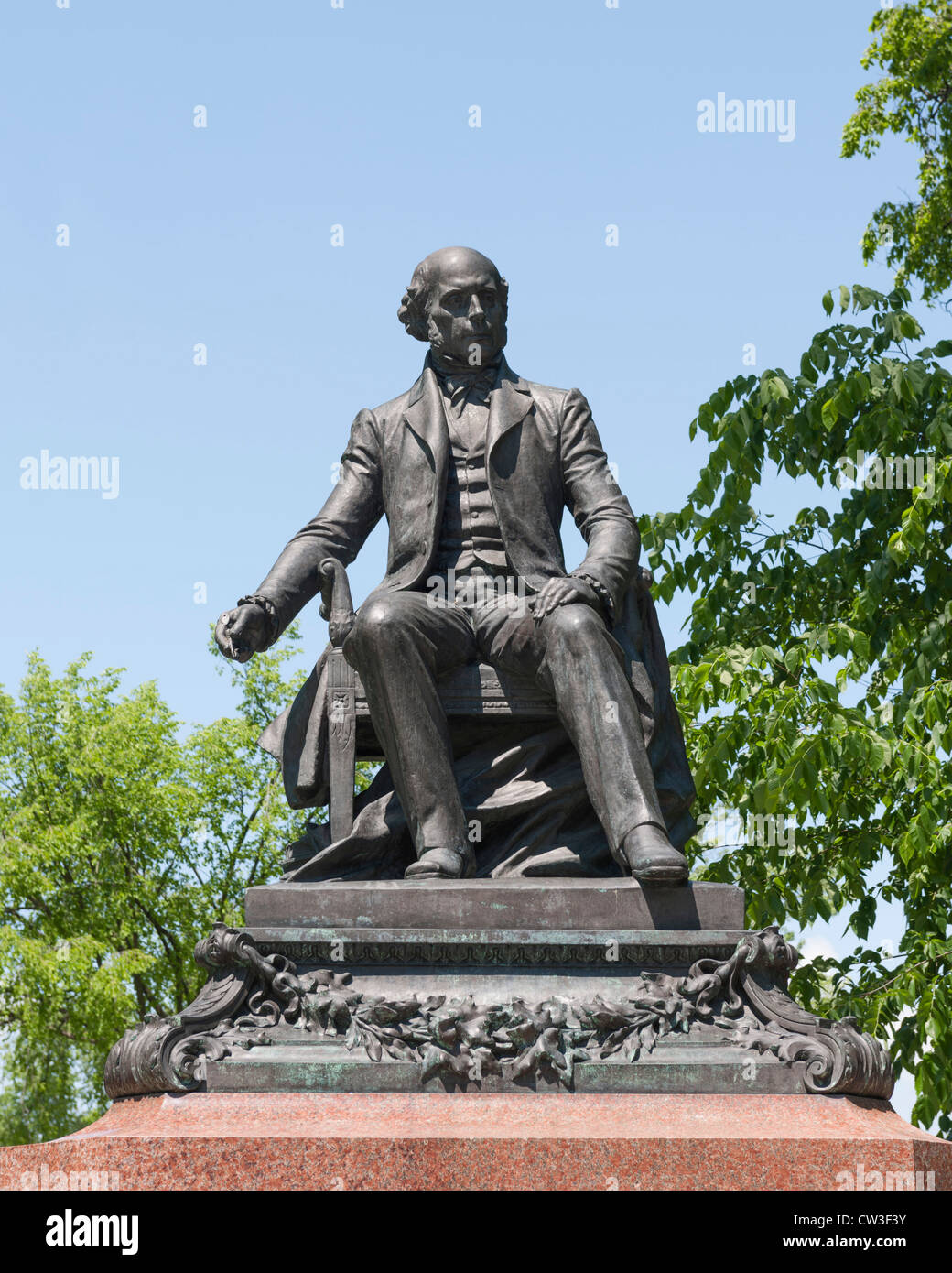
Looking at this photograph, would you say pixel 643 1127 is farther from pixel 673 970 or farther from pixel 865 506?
pixel 865 506

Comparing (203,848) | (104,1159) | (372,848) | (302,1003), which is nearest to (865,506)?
(372,848)

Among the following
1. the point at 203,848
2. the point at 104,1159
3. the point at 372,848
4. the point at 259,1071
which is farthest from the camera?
the point at 203,848

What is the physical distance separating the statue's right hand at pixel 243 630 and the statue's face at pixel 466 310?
160 cm

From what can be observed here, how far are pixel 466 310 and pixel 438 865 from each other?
2.70 meters

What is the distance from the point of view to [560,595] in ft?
23.8

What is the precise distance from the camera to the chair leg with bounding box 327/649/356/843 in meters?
7.36

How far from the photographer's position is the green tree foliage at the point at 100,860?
23.2 m

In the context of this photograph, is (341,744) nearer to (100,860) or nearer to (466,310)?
(466,310)

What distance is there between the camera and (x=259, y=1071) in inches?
246

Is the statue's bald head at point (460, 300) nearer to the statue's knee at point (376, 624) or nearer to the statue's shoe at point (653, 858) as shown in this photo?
the statue's knee at point (376, 624)

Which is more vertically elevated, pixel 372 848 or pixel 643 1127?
pixel 372 848

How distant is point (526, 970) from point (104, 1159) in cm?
167

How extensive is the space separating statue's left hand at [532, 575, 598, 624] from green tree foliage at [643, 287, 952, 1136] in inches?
136

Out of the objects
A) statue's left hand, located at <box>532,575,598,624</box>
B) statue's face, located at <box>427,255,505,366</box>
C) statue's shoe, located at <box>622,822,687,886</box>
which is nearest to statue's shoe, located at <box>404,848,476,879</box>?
statue's shoe, located at <box>622,822,687,886</box>
